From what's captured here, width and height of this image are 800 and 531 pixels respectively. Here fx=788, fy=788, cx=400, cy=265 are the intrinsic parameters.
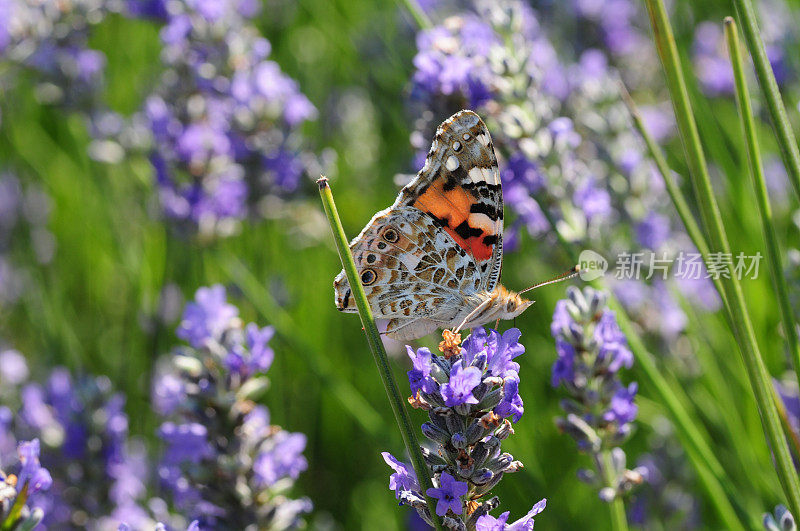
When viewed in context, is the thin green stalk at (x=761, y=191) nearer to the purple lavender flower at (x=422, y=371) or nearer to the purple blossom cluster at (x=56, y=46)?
the purple lavender flower at (x=422, y=371)

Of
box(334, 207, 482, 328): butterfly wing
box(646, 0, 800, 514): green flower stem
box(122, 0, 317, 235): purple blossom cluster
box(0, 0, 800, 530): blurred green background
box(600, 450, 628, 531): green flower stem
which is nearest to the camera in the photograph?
box(646, 0, 800, 514): green flower stem

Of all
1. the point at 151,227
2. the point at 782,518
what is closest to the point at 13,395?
the point at 151,227

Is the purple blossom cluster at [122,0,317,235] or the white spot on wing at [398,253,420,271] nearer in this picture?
the white spot on wing at [398,253,420,271]

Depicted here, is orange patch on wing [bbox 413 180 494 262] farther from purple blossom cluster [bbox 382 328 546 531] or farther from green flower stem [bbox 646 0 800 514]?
green flower stem [bbox 646 0 800 514]

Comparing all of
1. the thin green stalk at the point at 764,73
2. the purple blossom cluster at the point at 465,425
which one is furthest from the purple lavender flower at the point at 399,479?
the thin green stalk at the point at 764,73

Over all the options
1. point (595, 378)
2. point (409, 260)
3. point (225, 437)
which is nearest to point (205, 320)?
point (225, 437)

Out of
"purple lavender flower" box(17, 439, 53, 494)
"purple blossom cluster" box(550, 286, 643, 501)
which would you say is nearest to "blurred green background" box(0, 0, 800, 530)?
"purple blossom cluster" box(550, 286, 643, 501)
